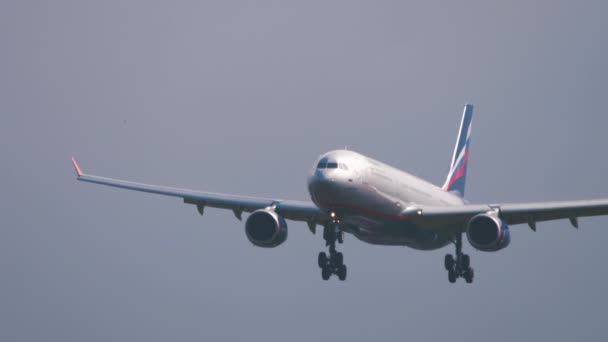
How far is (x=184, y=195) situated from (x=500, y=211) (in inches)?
720

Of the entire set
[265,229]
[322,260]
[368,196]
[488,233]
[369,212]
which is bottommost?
[322,260]

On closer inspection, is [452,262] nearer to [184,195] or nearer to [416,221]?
[416,221]

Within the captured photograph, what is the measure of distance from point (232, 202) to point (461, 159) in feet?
91.4

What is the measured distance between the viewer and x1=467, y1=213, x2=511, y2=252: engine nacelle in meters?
64.6

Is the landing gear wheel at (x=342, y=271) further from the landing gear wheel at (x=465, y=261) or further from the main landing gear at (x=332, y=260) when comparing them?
the landing gear wheel at (x=465, y=261)

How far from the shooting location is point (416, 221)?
6588 cm

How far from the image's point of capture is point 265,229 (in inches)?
2640

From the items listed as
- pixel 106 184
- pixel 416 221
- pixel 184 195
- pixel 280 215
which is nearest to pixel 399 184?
pixel 416 221

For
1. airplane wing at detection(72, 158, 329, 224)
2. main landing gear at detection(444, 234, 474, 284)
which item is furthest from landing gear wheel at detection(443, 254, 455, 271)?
airplane wing at detection(72, 158, 329, 224)

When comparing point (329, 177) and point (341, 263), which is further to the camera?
point (341, 263)

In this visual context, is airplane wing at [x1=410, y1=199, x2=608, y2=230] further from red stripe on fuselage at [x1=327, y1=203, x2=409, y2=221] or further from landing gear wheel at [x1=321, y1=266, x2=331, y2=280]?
landing gear wheel at [x1=321, y1=266, x2=331, y2=280]

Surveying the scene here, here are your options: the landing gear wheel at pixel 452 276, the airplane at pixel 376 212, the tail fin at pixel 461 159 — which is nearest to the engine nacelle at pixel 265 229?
the airplane at pixel 376 212

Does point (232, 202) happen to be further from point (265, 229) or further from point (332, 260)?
point (332, 260)

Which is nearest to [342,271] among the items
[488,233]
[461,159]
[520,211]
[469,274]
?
[488,233]
